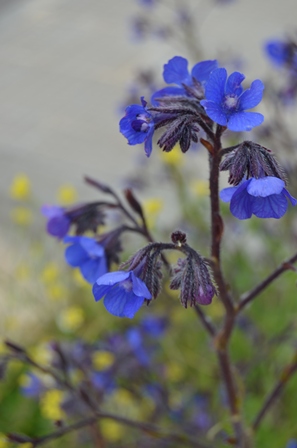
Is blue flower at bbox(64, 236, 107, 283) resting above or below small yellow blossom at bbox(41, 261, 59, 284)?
below

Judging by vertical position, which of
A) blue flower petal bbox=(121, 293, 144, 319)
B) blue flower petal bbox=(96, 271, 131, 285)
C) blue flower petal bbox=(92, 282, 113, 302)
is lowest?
blue flower petal bbox=(121, 293, 144, 319)

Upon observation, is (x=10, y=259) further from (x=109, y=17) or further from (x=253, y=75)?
(x=109, y=17)

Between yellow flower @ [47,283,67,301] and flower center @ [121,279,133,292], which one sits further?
yellow flower @ [47,283,67,301]

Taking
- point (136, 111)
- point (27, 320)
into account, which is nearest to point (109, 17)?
point (27, 320)

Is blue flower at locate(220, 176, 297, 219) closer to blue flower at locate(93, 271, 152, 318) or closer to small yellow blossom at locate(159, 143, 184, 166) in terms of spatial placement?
blue flower at locate(93, 271, 152, 318)

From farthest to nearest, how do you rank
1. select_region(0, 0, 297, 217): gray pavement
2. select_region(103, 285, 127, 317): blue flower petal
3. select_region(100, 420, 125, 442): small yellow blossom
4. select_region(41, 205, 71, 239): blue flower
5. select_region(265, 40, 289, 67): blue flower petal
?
select_region(0, 0, 297, 217): gray pavement
select_region(100, 420, 125, 442): small yellow blossom
select_region(265, 40, 289, 67): blue flower petal
select_region(41, 205, 71, 239): blue flower
select_region(103, 285, 127, 317): blue flower petal

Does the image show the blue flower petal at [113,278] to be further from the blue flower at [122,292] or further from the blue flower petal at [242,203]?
the blue flower petal at [242,203]

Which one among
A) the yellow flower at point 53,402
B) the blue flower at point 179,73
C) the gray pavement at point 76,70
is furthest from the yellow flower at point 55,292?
the blue flower at point 179,73

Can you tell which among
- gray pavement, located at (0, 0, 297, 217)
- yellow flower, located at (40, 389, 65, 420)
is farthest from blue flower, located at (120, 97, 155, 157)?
gray pavement, located at (0, 0, 297, 217)
